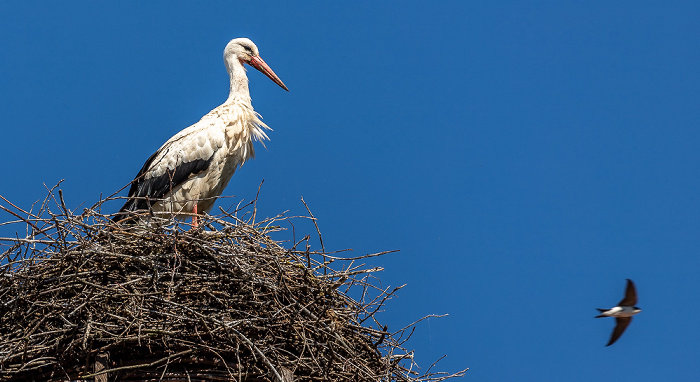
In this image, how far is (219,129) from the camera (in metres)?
7.47

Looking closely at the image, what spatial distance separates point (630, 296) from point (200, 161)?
3284 millimetres

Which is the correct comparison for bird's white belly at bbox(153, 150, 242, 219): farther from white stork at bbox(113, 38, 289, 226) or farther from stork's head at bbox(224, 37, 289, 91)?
stork's head at bbox(224, 37, 289, 91)

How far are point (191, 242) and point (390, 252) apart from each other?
1.05 m

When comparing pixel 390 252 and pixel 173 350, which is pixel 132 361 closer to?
pixel 173 350

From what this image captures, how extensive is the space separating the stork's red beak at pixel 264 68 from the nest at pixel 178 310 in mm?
3345

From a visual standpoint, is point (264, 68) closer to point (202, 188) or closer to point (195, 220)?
point (202, 188)

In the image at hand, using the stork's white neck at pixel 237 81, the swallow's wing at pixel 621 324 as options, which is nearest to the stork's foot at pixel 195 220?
the stork's white neck at pixel 237 81

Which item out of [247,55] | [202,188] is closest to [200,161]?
[202,188]

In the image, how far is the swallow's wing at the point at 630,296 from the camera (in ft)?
22.6

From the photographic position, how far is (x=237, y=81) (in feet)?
26.8

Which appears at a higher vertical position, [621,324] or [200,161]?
[200,161]

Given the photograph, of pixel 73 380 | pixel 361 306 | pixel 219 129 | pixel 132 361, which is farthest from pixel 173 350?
pixel 219 129

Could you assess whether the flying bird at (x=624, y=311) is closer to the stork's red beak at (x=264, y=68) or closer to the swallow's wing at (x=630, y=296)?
the swallow's wing at (x=630, y=296)

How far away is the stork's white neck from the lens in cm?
803
